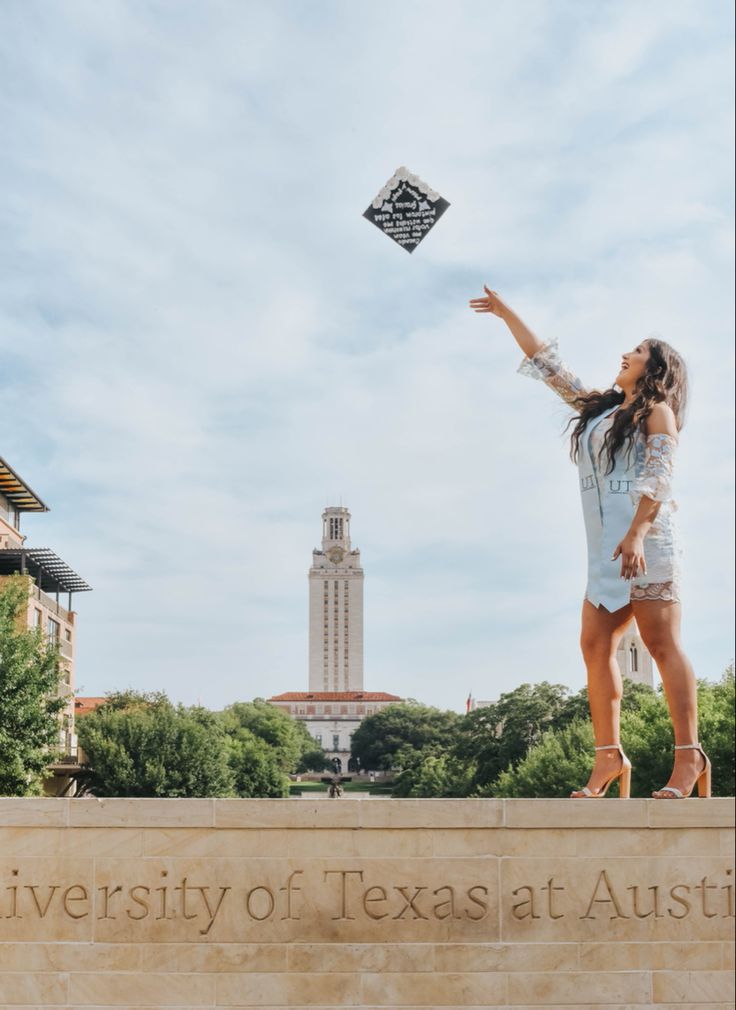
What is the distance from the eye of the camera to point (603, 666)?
10.3 m

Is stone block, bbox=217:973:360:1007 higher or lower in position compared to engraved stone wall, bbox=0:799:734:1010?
lower

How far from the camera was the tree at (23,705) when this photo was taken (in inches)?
1326

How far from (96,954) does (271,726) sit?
11873cm

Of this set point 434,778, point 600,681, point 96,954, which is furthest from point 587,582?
point 434,778

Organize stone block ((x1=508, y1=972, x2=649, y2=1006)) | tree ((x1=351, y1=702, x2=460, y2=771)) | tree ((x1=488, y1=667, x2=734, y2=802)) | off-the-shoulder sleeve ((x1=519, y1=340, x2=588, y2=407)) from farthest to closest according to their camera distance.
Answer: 1. tree ((x1=351, y1=702, x2=460, y2=771))
2. tree ((x1=488, y1=667, x2=734, y2=802))
3. off-the-shoulder sleeve ((x1=519, y1=340, x2=588, y2=407))
4. stone block ((x1=508, y1=972, x2=649, y2=1006))

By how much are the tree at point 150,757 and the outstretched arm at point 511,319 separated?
151 feet

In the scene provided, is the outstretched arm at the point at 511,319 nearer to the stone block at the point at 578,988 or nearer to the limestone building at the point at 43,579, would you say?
the stone block at the point at 578,988

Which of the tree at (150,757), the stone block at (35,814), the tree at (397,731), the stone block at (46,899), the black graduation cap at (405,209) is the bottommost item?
the tree at (397,731)

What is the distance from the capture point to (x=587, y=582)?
411 inches

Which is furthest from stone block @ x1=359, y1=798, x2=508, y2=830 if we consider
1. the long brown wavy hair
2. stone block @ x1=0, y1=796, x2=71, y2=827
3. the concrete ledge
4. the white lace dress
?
the long brown wavy hair

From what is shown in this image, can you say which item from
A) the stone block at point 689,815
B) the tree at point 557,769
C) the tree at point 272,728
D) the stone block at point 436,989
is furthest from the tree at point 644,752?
the tree at point 272,728

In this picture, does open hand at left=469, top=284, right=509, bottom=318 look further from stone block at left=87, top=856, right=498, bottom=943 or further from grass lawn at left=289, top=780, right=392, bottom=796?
grass lawn at left=289, top=780, right=392, bottom=796

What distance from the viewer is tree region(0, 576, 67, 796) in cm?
3369

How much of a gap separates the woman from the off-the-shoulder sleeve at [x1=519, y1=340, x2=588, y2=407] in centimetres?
50
